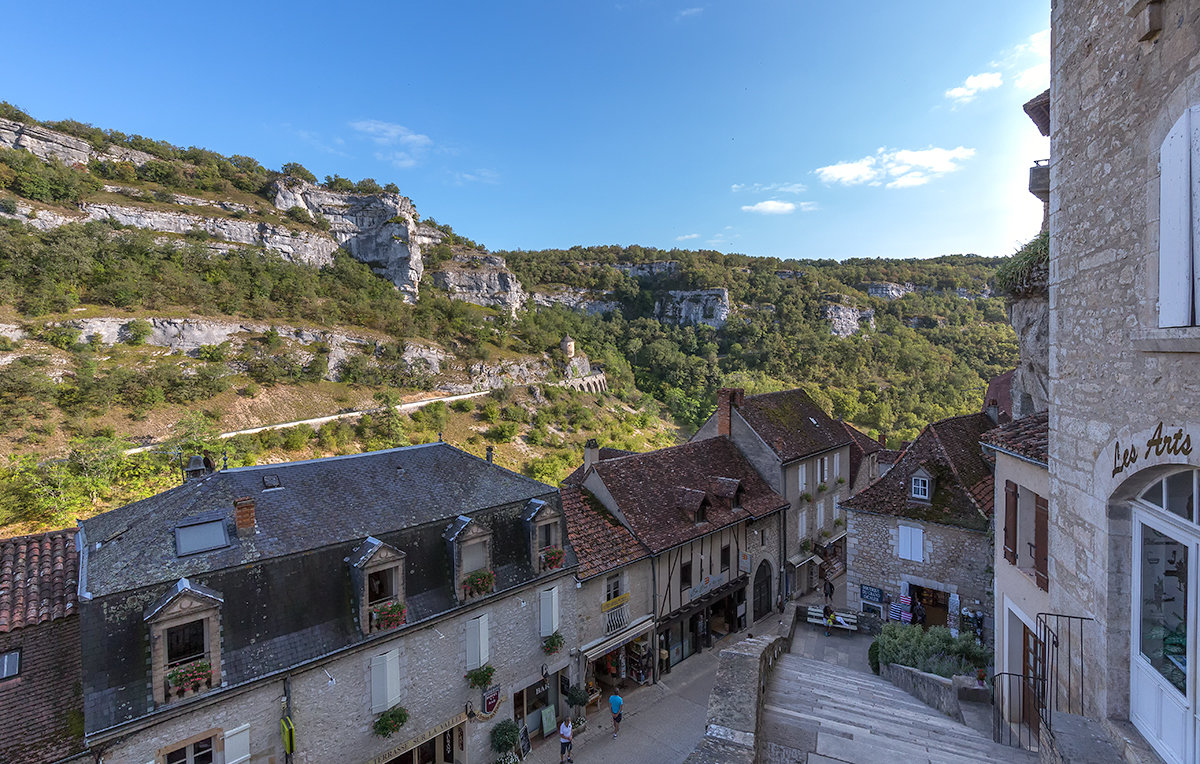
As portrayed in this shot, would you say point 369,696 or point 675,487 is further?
point 675,487

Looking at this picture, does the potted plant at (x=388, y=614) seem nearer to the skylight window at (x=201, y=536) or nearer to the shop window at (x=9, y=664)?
the skylight window at (x=201, y=536)

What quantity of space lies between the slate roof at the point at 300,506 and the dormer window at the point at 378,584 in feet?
1.69

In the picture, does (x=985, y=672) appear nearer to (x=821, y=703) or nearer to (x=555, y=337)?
(x=821, y=703)

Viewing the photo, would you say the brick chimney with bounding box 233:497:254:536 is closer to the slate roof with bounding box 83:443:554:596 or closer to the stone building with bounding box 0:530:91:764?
the slate roof with bounding box 83:443:554:596

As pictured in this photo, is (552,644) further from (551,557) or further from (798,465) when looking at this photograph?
(798,465)

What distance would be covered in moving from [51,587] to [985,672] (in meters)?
17.7

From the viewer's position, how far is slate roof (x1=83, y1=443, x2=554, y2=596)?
827 centimetres

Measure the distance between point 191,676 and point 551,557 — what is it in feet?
23.3

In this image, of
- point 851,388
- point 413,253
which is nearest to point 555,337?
point 413,253

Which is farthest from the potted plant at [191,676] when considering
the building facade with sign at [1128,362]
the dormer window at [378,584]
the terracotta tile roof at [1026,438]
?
the terracotta tile roof at [1026,438]

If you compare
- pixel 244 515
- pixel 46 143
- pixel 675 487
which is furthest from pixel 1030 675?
pixel 46 143

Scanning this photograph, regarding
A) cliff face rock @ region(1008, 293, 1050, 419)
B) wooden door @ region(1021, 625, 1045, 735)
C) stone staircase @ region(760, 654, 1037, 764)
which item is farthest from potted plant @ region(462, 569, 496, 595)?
cliff face rock @ region(1008, 293, 1050, 419)

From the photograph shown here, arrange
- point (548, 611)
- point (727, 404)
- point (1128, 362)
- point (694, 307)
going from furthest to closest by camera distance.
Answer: point (694, 307), point (727, 404), point (548, 611), point (1128, 362)

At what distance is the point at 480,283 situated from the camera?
8444 centimetres
